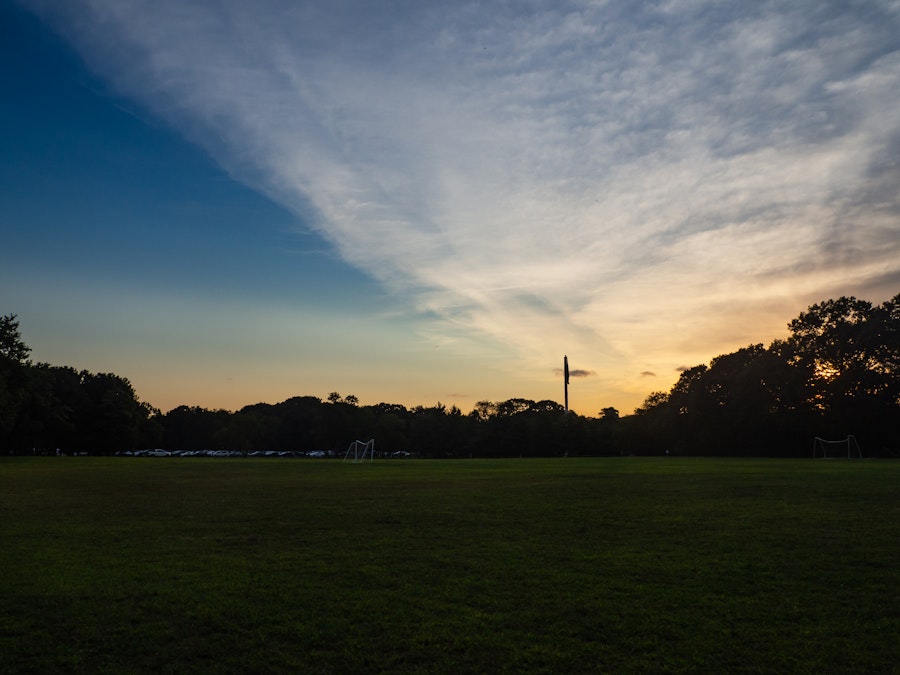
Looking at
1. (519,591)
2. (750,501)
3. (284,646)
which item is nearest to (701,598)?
(519,591)

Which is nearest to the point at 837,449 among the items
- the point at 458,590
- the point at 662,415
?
the point at 662,415

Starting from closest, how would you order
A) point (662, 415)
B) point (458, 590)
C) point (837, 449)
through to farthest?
point (458, 590), point (837, 449), point (662, 415)

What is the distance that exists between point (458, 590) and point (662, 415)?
95789 mm

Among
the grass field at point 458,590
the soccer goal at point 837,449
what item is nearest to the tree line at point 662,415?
the soccer goal at point 837,449

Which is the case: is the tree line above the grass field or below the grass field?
above

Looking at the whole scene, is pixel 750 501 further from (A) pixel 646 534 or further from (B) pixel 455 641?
→ (B) pixel 455 641

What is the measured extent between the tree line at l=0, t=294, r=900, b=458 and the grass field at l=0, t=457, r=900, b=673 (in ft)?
212

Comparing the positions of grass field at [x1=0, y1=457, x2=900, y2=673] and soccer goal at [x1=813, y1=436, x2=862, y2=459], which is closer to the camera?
grass field at [x1=0, y1=457, x2=900, y2=673]

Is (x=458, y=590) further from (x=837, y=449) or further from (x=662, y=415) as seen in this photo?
(x=662, y=415)

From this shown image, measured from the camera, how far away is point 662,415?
3917 inches

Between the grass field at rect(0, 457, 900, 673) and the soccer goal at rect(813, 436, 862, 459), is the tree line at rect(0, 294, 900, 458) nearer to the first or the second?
the soccer goal at rect(813, 436, 862, 459)

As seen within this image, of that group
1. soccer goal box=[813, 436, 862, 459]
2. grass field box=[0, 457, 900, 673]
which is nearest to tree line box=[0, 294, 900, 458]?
soccer goal box=[813, 436, 862, 459]

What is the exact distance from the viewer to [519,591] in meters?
9.91

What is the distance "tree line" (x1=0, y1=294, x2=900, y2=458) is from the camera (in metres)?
74.8
